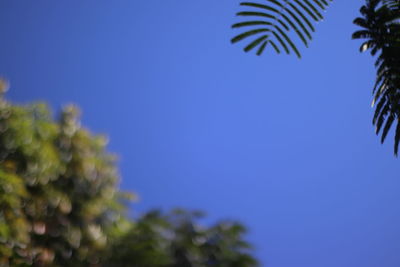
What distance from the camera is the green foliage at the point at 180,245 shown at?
9117 mm

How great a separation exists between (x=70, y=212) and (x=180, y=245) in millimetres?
3768

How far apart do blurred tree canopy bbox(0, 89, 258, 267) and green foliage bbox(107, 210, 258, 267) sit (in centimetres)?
3

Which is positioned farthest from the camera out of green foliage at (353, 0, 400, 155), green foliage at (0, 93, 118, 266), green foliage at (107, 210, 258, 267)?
green foliage at (107, 210, 258, 267)

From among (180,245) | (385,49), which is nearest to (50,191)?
(180,245)

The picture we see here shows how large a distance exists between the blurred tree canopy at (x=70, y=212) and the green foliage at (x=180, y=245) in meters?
0.03

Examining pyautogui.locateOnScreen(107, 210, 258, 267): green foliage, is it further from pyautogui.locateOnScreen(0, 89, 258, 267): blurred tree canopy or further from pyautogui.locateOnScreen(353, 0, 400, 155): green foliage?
pyautogui.locateOnScreen(353, 0, 400, 155): green foliage

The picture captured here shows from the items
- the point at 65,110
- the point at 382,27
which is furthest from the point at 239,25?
the point at 65,110

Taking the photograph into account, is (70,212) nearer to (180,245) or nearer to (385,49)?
(180,245)

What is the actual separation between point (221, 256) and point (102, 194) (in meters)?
4.37

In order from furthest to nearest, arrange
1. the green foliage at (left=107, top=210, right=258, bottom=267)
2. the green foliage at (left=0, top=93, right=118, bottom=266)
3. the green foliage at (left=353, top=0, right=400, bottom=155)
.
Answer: the green foliage at (left=107, top=210, right=258, bottom=267) → the green foliage at (left=0, top=93, right=118, bottom=266) → the green foliage at (left=353, top=0, right=400, bottom=155)

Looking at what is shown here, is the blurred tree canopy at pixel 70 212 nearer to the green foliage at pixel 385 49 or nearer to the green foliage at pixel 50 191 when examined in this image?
the green foliage at pixel 50 191

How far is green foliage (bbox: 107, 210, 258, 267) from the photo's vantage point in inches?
359

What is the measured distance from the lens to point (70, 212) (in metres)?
8.97

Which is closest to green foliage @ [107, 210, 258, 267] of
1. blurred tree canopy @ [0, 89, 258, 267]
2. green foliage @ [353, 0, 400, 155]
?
blurred tree canopy @ [0, 89, 258, 267]
